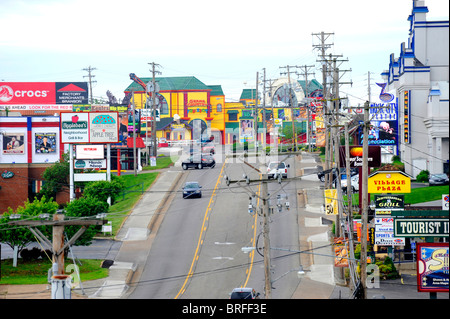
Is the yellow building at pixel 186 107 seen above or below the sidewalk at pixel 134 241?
above

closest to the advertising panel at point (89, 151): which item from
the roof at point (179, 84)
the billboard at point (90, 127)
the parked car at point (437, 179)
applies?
the billboard at point (90, 127)

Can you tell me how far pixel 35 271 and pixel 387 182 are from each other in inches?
957

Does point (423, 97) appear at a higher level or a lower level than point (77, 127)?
higher

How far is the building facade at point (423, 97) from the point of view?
211 feet

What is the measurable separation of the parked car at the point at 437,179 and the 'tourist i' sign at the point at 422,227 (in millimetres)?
34732

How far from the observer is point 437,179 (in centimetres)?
6200

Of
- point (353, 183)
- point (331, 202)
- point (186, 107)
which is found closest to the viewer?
point (331, 202)

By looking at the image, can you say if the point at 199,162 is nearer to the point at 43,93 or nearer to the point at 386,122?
the point at 386,122

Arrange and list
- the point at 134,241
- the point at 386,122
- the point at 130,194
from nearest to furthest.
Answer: the point at 134,241 → the point at 130,194 → the point at 386,122

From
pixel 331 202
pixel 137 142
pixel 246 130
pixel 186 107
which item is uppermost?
pixel 186 107

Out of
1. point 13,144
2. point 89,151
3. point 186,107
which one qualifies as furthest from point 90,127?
point 186,107

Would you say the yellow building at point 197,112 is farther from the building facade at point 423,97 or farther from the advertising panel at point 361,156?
the advertising panel at point 361,156

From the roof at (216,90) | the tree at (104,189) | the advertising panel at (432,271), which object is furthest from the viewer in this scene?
the roof at (216,90)

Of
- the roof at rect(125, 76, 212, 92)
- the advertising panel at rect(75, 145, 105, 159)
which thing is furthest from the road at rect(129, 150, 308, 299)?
the roof at rect(125, 76, 212, 92)
